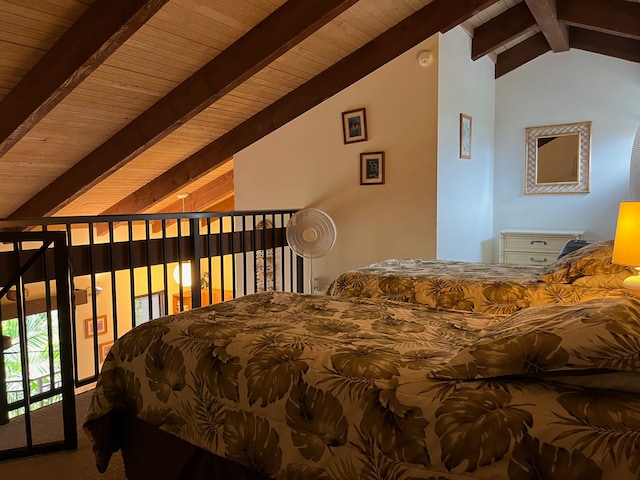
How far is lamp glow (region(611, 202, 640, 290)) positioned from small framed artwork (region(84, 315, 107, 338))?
6069 millimetres

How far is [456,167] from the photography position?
14.6 ft

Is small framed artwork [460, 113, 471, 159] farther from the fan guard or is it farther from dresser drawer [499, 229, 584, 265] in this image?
the fan guard

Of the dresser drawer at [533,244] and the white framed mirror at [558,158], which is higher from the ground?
the white framed mirror at [558,158]

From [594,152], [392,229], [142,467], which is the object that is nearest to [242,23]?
[392,229]

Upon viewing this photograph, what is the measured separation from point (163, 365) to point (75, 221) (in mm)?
1315

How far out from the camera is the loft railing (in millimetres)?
2725

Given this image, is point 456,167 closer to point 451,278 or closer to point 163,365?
point 451,278

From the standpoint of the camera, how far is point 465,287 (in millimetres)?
2643

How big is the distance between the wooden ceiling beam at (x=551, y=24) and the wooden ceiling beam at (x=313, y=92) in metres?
0.54

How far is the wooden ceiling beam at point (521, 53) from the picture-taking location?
506 centimetres

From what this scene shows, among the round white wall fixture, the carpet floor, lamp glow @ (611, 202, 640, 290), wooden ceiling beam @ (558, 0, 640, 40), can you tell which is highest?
wooden ceiling beam @ (558, 0, 640, 40)

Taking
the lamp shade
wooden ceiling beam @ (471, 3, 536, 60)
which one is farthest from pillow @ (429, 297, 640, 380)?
wooden ceiling beam @ (471, 3, 536, 60)

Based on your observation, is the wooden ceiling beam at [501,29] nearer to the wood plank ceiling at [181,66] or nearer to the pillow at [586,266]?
the wood plank ceiling at [181,66]

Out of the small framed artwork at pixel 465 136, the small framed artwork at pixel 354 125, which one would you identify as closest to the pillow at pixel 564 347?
the small framed artwork at pixel 354 125
